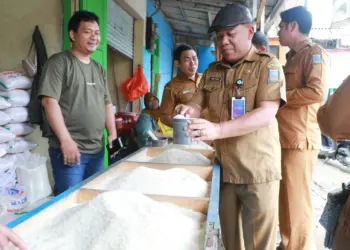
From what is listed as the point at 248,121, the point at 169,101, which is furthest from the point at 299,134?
the point at 169,101

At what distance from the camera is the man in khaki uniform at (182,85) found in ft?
10.5

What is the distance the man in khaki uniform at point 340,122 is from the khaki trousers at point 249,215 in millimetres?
450

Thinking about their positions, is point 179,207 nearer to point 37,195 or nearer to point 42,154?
point 37,195

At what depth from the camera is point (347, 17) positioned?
9.05ft

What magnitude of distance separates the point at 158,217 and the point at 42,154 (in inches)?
100

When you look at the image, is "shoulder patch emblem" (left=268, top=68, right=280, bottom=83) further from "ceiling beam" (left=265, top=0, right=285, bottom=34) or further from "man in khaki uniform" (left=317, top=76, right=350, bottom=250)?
"ceiling beam" (left=265, top=0, right=285, bottom=34)

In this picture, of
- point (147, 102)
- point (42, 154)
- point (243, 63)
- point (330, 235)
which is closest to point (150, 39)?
point (147, 102)

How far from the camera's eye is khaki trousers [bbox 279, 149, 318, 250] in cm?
245

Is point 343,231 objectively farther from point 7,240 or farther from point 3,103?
point 3,103

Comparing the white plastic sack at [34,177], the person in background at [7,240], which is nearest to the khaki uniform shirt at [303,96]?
the person in background at [7,240]

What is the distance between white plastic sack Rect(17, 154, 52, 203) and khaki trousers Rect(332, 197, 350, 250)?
8.43 ft

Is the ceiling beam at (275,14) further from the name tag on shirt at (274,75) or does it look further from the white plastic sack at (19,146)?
the white plastic sack at (19,146)

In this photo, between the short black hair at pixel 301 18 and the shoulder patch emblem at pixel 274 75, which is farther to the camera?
the short black hair at pixel 301 18

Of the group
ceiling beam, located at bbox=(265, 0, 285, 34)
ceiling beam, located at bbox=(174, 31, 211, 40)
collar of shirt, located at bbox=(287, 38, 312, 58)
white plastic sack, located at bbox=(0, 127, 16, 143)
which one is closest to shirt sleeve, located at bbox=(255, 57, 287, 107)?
collar of shirt, located at bbox=(287, 38, 312, 58)
